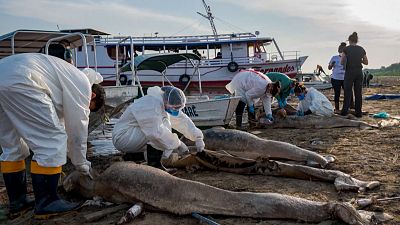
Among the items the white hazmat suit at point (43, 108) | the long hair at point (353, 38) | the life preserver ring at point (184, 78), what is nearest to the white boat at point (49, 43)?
the white hazmat suit at point (43, 108)

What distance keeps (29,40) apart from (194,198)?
556 cm

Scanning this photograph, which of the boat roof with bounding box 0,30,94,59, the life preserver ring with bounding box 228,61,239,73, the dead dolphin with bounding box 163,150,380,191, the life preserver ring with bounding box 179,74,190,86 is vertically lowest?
the dead dolphin with bounding box 163,150,380,191

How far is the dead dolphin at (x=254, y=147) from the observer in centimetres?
659

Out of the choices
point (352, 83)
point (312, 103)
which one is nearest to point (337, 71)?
point (352, 83)

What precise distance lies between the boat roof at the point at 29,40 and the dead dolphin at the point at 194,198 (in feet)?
12.8

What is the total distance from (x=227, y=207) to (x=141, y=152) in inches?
93.9

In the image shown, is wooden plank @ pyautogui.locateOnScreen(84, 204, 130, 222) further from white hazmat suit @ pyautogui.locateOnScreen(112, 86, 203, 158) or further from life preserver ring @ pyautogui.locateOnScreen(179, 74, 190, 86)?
life preserver ring @ pyautogui.locateOnScreen(179, 74, 190, 86)

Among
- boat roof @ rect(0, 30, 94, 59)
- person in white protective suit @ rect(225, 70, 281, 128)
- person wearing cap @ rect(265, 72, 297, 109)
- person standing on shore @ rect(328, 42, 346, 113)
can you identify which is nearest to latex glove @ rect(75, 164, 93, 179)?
boat roof @ rect(0, 30, 94, 59)

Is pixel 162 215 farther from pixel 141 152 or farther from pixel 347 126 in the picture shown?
pixel 347 126

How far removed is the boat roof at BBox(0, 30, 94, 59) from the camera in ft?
26.1

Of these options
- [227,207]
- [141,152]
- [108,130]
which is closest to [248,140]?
[141,152]

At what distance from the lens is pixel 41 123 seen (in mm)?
4398

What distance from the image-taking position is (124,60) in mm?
23234

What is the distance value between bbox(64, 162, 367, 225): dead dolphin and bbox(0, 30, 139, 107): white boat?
378cm
